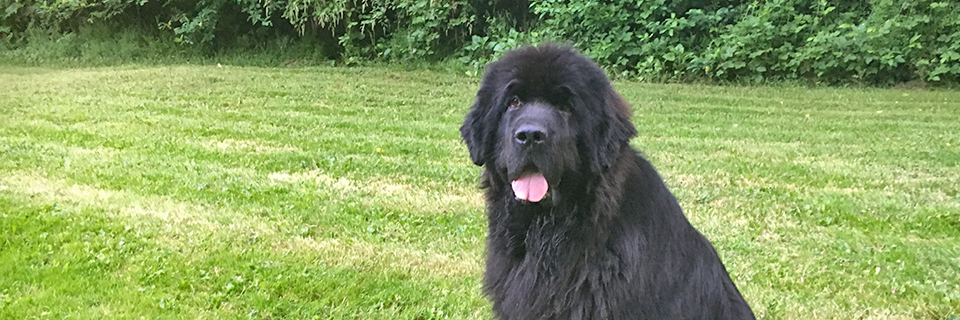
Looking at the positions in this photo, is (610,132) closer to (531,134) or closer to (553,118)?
(553,118)

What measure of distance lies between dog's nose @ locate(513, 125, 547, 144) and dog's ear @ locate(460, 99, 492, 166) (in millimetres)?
329

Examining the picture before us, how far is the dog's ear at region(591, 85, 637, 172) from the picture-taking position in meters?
2.65

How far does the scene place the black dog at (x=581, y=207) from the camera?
2662mm

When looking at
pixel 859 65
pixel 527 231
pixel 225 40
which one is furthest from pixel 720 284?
pixel 225 40

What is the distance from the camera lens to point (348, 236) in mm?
5121

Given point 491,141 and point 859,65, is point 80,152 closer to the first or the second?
point 491,141

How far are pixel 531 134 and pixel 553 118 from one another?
0.58 feet

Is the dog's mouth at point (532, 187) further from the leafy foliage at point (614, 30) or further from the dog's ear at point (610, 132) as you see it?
the leafy foliage at point (614, 30)

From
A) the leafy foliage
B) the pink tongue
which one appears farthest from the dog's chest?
the leafy foliage

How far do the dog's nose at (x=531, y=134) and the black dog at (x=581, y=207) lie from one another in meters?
0.03

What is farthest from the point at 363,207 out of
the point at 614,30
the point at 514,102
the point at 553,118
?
the point at 614,30

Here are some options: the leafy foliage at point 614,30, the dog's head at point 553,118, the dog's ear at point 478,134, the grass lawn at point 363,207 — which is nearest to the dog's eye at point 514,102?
the dog's head at point 553,118

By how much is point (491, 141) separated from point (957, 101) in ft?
42.9

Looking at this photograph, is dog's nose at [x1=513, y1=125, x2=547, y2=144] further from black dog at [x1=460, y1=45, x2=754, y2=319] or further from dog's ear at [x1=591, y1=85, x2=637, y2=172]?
dog's ear at [x1=591, y1=85, x2=637, y2=172]
